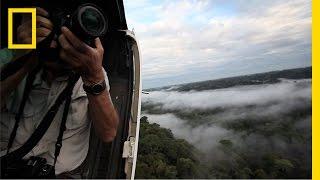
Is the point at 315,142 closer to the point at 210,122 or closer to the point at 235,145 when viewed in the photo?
the point at 235,145

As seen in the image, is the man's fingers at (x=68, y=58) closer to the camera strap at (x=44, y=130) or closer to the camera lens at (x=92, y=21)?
the camera lens at (x=92, y=21)

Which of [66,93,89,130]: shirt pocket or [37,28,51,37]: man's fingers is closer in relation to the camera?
[37,28,51,37]: man's fingers

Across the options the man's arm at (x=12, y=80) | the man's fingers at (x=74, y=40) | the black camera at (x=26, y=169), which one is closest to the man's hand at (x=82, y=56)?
the man's fingers at (x=74, y=40)

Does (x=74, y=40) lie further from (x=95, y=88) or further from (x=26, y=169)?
(x=26, y=169)

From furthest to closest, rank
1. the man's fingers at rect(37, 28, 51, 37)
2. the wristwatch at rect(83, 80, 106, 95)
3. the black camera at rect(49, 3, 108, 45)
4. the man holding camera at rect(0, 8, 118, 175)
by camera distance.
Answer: the man holding camera at rect(0, 8, 118, 175) → the wristwatch at rect(83, 80, 106, 95) → the man's fingers at rect(37, 28, 51, 37) → the black camera at rect(49, 3, 108, 45)

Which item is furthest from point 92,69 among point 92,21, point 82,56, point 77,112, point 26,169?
point 26,169

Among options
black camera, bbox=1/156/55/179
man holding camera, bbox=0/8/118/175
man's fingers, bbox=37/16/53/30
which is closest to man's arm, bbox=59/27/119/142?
man holding camera, bbox=0/8/118/175

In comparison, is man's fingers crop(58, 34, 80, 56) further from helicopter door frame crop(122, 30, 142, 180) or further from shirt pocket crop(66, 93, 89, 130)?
helicopter door frame crop(122, 30, 142, 180)
